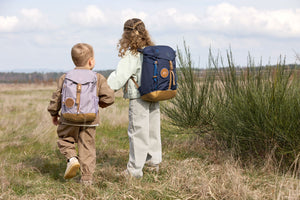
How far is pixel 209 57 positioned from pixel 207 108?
82cm

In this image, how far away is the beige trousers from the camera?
3.57 m

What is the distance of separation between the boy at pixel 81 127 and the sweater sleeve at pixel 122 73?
8cm

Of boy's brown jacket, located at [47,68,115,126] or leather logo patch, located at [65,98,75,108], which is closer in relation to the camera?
leather logo patch, located at [65,98,75,108]

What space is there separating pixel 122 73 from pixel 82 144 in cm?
94

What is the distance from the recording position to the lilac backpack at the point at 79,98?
326 centimetres

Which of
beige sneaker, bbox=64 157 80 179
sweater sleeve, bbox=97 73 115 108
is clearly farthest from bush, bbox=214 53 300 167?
beige sneaker, bbox=64 157 80 179

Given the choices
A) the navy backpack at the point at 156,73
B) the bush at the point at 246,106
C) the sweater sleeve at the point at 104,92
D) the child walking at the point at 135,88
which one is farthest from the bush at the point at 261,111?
the sweater sleeve at the point at 104,92

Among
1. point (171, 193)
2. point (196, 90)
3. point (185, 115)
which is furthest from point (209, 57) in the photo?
point (171, 193)

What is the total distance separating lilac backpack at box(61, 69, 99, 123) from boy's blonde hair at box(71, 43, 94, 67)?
16 cm

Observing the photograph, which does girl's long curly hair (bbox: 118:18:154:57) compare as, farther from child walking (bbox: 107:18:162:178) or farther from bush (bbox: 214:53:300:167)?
bush (bbox: 214:53:300:167)

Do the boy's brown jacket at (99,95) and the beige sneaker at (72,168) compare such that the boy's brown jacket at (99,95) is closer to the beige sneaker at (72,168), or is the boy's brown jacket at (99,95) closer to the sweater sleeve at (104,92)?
the sweater sleeve at (104,92)

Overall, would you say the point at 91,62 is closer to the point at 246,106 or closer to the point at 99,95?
A: the point at 99,95

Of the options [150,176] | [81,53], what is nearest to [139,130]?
[150,176]

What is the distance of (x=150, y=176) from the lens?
3916mm
